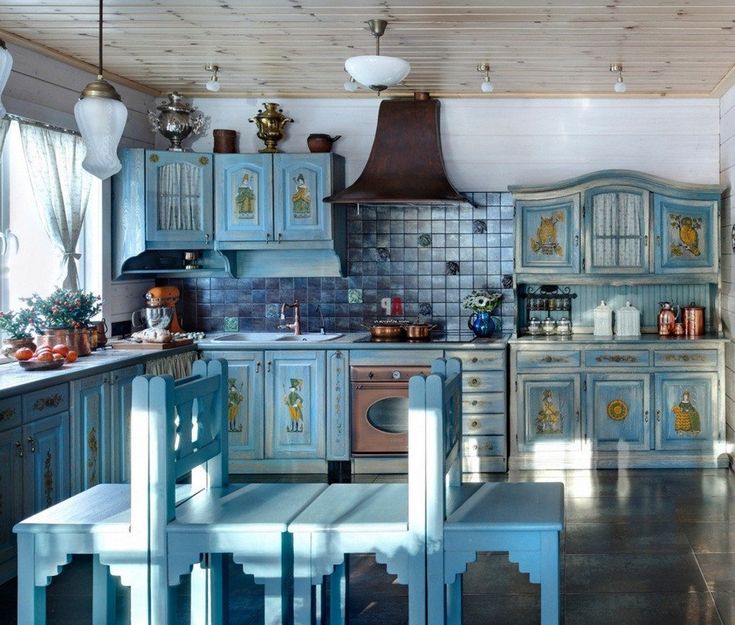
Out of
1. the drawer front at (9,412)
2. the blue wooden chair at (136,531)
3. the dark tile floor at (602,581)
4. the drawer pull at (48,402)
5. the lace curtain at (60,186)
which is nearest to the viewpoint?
the blue wooden chair at (136,531)

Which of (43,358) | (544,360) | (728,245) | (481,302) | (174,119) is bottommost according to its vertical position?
(544,360)

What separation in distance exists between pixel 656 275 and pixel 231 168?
118 inches

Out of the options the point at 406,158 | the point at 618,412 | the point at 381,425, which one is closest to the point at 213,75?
the point at 406,158

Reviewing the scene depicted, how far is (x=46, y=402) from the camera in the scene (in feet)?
13.5

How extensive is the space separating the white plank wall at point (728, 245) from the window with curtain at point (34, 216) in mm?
4185

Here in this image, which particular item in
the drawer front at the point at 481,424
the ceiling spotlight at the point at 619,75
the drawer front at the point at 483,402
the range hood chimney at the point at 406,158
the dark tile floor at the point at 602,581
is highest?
the ceiling spotlight at the point at 619,75

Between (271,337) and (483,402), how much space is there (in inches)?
62.5

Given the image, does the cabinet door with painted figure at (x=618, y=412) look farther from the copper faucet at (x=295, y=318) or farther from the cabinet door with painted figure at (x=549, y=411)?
the copper faucet at (x=295, y=318)

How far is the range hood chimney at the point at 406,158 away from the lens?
5.94 meters

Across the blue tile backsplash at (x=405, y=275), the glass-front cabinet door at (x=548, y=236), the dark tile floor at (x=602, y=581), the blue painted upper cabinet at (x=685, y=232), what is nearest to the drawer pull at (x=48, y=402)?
the dark tile floor at (x=602, y=581)

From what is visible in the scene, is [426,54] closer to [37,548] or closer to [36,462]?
[36,462]

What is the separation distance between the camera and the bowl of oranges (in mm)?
4379

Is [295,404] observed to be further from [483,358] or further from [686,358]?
[686,358]

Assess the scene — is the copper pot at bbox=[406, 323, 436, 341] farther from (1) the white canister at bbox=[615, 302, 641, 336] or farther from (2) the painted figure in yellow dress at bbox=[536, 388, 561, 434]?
(1) the white canister at bbox=[615, 302, 641, 336]
